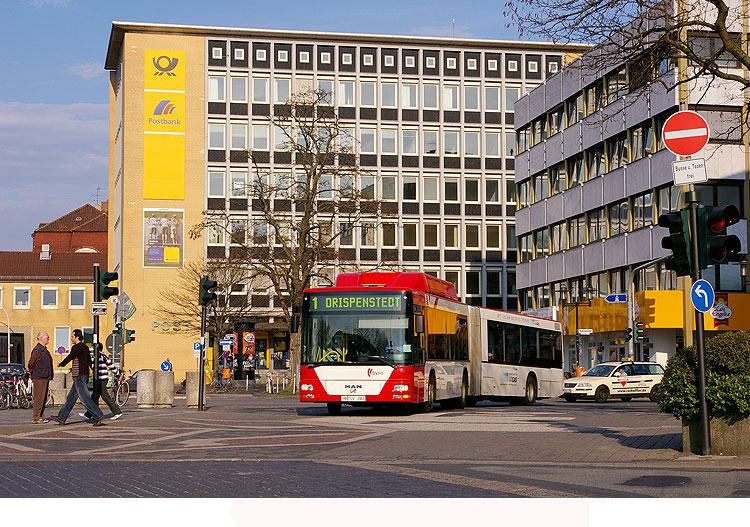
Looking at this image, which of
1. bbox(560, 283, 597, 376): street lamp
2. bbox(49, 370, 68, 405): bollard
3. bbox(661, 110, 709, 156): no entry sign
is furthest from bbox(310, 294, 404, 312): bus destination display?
bbox(560, 283, 597, 376): street lamp

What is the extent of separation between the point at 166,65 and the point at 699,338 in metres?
77.4

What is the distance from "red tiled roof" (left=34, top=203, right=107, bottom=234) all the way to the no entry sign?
11242 cm

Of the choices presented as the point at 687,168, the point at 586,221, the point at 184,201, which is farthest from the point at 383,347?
the point at 184,201

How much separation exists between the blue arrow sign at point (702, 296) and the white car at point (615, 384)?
26.1 meters

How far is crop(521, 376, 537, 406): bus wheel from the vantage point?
3466 cm

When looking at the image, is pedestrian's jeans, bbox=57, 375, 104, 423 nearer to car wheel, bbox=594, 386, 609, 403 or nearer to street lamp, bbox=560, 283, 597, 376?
car wheel, bbox=594, 386, 609, 403

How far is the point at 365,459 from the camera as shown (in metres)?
14.8

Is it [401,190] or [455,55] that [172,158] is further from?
[455,55]

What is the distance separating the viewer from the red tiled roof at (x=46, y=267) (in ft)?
334

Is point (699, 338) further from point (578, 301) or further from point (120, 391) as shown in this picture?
point (578, 301)

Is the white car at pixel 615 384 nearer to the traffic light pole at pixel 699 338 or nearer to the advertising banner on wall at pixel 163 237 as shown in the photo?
the traffic light pole at pixel 699 338

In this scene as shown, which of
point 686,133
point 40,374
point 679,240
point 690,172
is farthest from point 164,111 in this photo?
point 690,172
